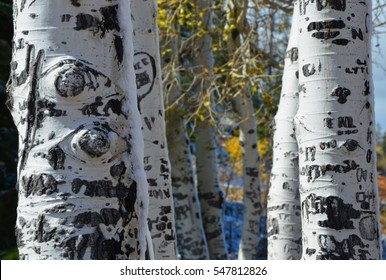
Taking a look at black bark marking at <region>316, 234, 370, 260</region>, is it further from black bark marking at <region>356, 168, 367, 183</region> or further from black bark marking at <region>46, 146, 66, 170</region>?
black bark marking at <region>46, 146, 66, 170</region>

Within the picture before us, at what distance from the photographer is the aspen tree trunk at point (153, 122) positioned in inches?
198

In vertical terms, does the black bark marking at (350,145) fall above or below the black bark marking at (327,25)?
below

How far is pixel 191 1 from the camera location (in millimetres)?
10828

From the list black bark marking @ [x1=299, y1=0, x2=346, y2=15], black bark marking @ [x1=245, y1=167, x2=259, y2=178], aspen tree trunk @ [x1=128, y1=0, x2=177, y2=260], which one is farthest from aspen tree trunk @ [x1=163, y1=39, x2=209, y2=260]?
black bark marking @ [x1=299, y1=0, x2=346, y2=15]

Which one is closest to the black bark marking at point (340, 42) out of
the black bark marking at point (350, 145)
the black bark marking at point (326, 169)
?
the black bark marking at point (350, 145)

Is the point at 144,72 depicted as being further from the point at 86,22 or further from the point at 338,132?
the point at 86,22

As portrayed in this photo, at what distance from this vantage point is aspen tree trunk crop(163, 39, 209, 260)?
10.3 metres

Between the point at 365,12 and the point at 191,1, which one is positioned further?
the point at 191,1

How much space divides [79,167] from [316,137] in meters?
1.71

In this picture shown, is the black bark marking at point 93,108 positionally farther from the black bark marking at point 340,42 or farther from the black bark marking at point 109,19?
the black bark marking at point 340,42

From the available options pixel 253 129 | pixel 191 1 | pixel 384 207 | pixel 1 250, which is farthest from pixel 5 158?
pixel 384 207

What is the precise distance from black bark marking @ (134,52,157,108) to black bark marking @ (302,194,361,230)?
162cm

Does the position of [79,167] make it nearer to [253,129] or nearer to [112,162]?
[112,162]

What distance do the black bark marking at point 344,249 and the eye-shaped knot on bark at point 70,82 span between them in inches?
75.1
